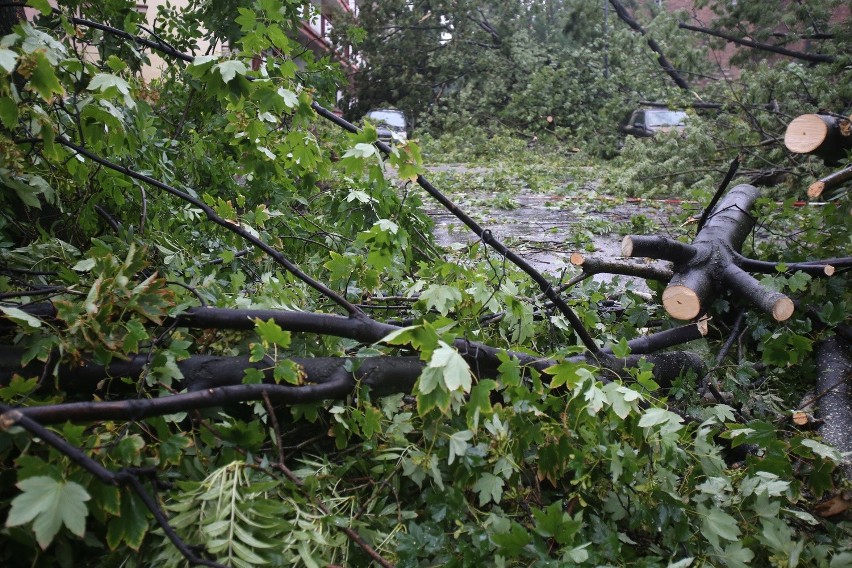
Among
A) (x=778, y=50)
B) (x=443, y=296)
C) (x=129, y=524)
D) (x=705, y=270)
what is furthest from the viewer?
(x=778, y=50)

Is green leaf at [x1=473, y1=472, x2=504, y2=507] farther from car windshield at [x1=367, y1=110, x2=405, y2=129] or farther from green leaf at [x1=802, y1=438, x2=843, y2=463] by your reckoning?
car windshield at [x1=367, y1=110, x2=405, y2=129]

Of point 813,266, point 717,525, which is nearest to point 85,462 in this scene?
point 717,525

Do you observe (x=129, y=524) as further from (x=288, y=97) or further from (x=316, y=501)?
(x=288, y=97)

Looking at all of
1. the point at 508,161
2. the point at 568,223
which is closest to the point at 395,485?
the point at 568,223

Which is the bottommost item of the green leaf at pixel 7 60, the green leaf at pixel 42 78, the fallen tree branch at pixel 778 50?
the green leaf at pixel 42 78

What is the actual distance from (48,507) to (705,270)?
295 centimetres

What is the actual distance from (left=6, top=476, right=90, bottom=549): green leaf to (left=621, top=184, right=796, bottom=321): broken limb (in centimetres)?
251

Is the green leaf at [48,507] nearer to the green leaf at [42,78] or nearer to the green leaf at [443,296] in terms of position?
the green leaf at [42,78]

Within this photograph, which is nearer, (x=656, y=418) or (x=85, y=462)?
(x=85, y=462)

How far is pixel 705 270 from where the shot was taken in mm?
3189

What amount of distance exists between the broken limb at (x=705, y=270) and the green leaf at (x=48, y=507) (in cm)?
251

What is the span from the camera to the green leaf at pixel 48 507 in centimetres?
118

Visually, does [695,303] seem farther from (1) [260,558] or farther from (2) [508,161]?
(2) [508,161]

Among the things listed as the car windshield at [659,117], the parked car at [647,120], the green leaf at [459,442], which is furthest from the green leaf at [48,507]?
the car windshield at [659,117]
